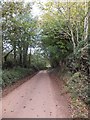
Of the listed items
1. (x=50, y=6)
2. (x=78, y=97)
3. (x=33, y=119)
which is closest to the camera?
(x=33, y=119)

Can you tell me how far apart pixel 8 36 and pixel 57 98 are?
1466cm

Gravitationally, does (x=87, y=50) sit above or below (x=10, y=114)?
above

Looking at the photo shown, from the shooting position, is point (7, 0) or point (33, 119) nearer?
point (33, 119)

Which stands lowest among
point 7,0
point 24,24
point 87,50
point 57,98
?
point 57,98

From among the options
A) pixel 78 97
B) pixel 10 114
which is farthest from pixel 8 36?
pixel 10 114

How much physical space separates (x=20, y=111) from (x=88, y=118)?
2.94 meters

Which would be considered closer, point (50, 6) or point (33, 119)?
point (33, 119)

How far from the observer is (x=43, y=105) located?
1159cm

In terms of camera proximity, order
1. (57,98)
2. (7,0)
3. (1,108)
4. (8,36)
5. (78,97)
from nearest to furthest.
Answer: (1,108) < (78,97) < (57,98) < (7,0) < (8,36)

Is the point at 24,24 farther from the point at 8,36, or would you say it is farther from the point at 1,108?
the point at 1,108

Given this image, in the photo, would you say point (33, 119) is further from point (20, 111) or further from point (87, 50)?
point (87, 50)

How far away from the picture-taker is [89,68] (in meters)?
14.1

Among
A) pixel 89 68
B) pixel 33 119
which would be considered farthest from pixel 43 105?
pixel 89 68

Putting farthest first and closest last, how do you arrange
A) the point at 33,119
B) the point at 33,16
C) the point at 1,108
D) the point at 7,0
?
the point at 33,16 → the point at 7,0 → the point at 1,108 → the point at 33,119
